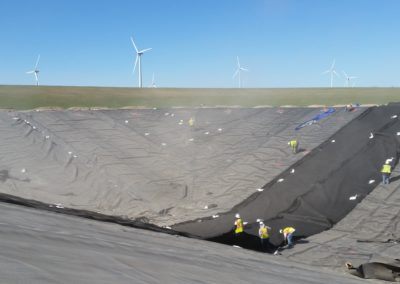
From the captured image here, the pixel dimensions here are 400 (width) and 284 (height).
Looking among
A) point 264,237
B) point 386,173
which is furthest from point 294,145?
point 264,237

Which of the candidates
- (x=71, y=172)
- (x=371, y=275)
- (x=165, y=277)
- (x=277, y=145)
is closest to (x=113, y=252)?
(x=165, y=277)

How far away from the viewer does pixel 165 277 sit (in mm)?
4621

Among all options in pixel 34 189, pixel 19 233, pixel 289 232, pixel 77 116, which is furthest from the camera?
pixel 77 116

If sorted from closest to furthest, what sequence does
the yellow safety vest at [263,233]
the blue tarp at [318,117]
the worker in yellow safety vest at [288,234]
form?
the yellow safety vest at [263,233] < the worker in yellow safety vest at [288,234] < the blue tarp at [318,117]

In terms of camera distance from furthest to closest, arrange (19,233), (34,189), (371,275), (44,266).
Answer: (34,189) → (371,275) → (19,233) → (44,266)

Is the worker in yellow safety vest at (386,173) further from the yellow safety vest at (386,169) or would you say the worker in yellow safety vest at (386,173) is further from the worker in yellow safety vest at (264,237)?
the worker in yellow safety vest at (264,237)

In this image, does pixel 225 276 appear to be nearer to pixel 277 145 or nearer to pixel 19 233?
pixel 19 233

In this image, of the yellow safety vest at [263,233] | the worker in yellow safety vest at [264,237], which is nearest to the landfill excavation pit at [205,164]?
the worker in yellow safety vest at [264,237]

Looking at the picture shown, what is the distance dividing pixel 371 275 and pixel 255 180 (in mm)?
9984

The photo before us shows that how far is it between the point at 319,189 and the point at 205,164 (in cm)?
714

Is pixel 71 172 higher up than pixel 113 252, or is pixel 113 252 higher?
pixel 113 252

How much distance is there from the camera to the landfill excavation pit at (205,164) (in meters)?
17.5

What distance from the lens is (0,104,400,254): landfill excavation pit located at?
57.6 feet

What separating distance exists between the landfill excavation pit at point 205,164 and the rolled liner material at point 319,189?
0.05m
